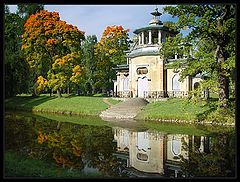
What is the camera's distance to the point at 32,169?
7.56 m

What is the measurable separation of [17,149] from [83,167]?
3260 mm

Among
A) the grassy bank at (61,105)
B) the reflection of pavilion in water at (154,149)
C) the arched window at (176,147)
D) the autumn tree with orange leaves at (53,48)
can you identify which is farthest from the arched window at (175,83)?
the arched window at (176,147)

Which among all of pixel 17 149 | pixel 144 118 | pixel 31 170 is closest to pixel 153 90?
pixel 144 118

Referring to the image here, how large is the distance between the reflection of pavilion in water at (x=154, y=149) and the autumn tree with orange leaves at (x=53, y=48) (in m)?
17.8

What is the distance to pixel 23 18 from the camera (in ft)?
115

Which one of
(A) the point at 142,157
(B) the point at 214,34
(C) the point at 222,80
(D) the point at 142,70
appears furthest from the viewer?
(D) the point at 142,70

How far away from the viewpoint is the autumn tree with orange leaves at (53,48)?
31047 millimetres

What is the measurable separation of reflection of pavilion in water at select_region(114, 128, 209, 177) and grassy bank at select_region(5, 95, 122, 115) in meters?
10.7

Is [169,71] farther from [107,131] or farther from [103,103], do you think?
[107,131]

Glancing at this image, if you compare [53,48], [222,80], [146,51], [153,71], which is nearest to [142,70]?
[153,71]

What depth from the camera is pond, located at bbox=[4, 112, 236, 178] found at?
8227mm

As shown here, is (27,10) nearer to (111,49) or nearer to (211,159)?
(111,49)

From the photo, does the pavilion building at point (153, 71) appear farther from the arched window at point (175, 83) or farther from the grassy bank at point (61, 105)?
the grassy bank at point (61, 105)

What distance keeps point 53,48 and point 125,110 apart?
13.7 metres
